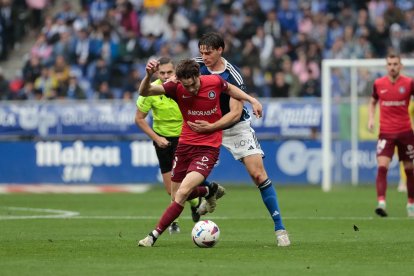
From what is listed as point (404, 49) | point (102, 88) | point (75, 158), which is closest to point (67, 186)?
point (75, 158)

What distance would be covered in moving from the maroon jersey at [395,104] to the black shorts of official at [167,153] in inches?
160

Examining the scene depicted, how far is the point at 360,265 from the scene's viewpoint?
10.2 metres

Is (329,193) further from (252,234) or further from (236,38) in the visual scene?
(252,234)

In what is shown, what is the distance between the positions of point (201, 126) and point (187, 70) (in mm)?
708

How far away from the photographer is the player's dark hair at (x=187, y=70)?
11.7 m

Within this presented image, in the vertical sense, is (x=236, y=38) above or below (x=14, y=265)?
below

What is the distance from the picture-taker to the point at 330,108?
26.4 m

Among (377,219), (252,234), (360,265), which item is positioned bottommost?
(377,219)

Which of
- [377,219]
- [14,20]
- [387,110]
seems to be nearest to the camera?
[377,219]

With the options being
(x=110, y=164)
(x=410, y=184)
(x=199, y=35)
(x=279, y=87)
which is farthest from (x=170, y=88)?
(x=199, y=35)

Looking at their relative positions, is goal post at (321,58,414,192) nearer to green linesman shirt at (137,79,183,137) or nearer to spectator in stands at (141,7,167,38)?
spectator in stands at (141,7,167,38)

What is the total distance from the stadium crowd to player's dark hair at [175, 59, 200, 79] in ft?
54.8

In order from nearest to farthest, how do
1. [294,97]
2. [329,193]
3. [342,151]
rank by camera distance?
1. [329,193]
2. [342,151]
3. [294,97]

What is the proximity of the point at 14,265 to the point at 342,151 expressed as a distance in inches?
667
